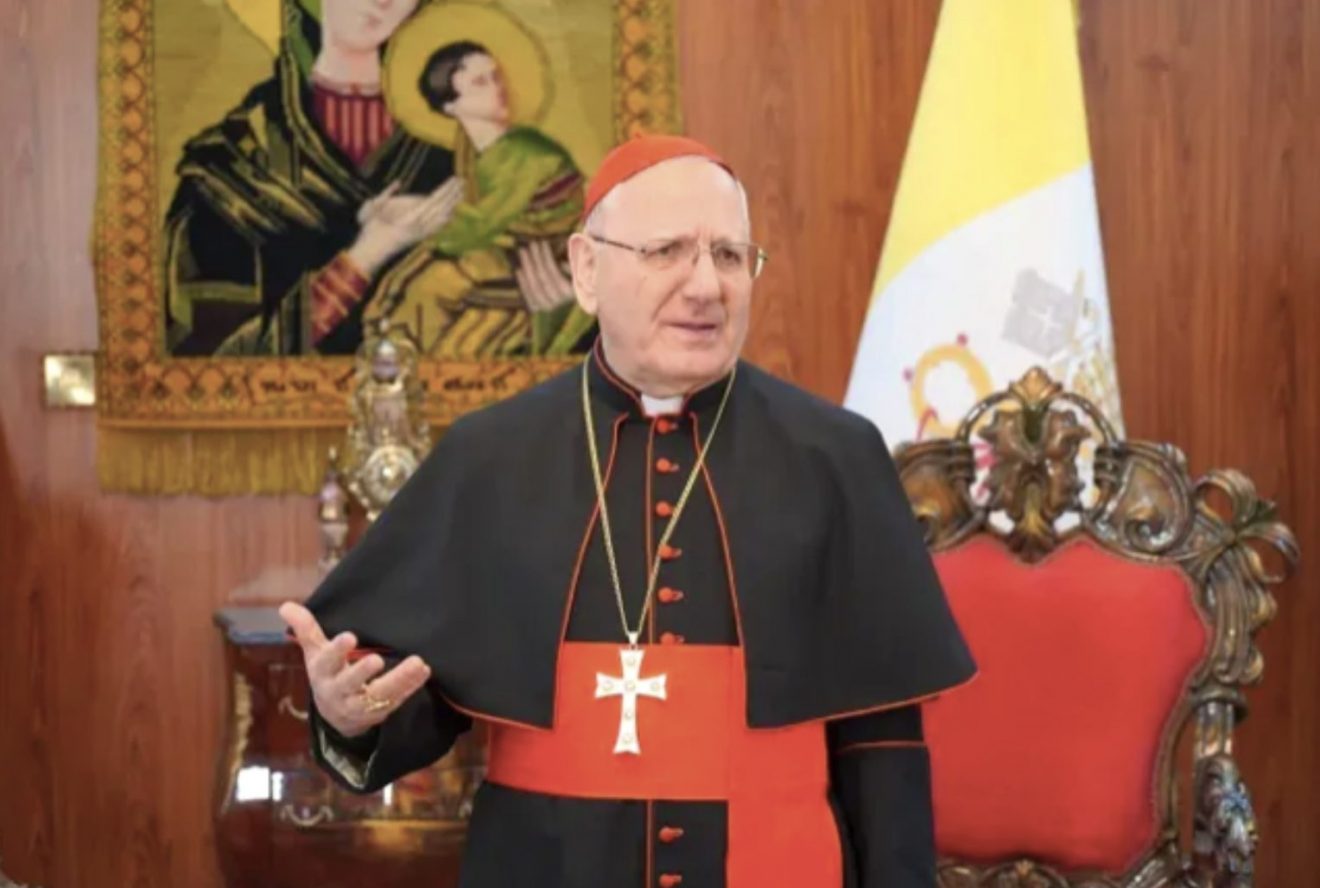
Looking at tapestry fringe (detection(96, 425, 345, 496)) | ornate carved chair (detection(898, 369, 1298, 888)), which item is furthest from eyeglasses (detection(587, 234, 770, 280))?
tapestry fringe (detection(96, 425, 345, 496))

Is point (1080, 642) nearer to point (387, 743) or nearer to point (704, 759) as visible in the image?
point (704, 759)

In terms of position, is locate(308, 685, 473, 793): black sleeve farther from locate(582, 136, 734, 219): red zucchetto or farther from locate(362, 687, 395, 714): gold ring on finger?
locate(582, 136, 734, 219): red zucchetto

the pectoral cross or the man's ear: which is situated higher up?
the man's ear

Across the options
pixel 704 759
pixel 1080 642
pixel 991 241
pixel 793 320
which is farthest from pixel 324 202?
pixel 704 759

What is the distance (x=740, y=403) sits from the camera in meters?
2.16

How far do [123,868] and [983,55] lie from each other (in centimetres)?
269

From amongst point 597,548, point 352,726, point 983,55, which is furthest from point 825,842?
point 983,55

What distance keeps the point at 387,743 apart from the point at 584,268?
62cm

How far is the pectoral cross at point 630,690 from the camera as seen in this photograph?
1.96 meters

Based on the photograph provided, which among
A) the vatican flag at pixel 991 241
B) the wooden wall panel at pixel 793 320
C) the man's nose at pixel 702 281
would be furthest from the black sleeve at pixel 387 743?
the wooden wall panel at pixel 793 320

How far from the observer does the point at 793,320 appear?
13.5 ft

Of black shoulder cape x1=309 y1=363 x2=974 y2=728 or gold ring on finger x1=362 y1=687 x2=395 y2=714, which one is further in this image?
black shoulder cape x1=309 y1=363 x2=974 y2=728

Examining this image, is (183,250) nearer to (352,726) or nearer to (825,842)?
(352,726)

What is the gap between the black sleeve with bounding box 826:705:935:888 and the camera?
2.00 meters
